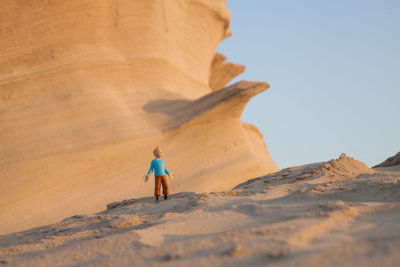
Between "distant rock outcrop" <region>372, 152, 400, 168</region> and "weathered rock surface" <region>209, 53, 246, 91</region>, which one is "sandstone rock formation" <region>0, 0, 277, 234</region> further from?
"weathered rock surface" <region>209, 53, 246, 91</region>

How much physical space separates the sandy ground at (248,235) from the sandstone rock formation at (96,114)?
2.32 m

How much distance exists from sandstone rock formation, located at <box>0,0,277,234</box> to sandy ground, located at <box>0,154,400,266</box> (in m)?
2.32

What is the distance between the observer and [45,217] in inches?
218

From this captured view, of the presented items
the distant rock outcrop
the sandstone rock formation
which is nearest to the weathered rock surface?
the sandstone rock formation

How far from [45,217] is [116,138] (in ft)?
5.54

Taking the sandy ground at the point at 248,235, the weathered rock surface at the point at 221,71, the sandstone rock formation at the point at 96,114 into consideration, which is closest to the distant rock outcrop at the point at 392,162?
the sandstone rock formation at the point at 96,114

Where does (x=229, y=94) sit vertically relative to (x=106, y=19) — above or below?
below

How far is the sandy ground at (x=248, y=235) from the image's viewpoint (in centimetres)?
163

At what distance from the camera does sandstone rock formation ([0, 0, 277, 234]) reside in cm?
589

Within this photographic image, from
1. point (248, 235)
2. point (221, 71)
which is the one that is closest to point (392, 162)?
point (248, 235)

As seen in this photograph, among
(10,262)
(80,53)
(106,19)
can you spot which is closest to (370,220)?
(10,262)

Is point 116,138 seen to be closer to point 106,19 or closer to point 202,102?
point 202,102

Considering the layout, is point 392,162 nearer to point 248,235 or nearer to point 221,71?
point 248,235

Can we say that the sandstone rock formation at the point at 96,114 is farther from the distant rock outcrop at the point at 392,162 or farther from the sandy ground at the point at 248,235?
the sandy ground at the point at 248,235
